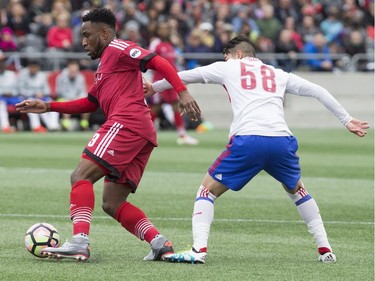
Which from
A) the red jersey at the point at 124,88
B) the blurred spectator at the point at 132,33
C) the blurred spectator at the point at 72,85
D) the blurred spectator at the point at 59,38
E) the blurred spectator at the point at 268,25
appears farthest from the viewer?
the blurred spectator at the point at 268,25

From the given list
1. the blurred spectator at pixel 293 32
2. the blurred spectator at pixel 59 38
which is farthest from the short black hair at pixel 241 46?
the blurred spectator at pixel 293 32

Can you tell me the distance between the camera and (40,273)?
798 centimetres

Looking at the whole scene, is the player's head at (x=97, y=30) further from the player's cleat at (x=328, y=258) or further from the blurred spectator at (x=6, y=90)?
the blurred spectator at (x=6, y=90)

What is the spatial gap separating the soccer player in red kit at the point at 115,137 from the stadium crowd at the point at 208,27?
60.6 ft

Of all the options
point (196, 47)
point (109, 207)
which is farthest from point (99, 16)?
point (196, 47)

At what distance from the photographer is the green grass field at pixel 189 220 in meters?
8.26

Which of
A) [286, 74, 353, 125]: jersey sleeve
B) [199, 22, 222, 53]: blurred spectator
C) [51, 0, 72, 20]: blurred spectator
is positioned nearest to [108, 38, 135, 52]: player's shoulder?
[286, 74, 353, 125]: jersey sleeve

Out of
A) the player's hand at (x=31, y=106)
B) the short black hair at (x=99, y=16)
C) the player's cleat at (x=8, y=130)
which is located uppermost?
the short black hair at (x=99, y=16)

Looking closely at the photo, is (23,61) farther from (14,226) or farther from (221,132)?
(14,226)

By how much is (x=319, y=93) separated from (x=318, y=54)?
2306cm

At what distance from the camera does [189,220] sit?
11531 millimetres

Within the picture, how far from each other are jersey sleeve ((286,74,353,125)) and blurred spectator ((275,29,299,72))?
22.2 metres

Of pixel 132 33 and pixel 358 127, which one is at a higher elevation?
pixel 358 127

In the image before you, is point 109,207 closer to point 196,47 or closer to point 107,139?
point 107,139
